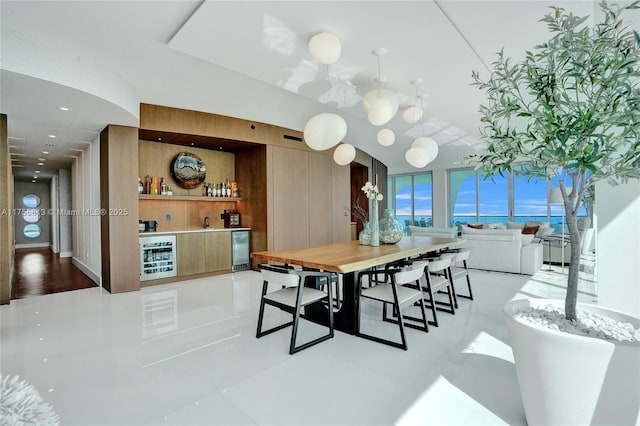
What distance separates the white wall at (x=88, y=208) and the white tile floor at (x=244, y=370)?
1805 mm

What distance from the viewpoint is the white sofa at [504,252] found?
5551mm

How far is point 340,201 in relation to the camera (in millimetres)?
7801

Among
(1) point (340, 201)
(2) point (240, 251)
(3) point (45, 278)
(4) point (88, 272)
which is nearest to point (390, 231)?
(2) point (240, 251)

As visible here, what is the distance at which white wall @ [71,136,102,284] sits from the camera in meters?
5.23

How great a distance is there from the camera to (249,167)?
20.9ft

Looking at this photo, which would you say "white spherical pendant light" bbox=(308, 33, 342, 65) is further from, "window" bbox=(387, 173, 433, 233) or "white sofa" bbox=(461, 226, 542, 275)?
"window" bbox=(387, 173, 433, 233)

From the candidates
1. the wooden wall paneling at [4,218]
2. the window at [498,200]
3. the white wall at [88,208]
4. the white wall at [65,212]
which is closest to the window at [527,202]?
the window at [498,200]

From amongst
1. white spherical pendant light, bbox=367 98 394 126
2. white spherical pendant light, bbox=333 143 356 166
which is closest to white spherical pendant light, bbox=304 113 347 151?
white spherical pendant light, bbox=367 98 394 126

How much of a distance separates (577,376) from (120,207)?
524cm

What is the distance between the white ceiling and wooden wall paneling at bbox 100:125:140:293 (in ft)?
0.99

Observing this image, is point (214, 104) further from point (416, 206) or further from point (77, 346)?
point (416, 206)

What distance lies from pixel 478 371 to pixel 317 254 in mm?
1535

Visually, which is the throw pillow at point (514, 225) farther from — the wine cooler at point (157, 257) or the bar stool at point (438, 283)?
the wine cooler at point (157, 257)

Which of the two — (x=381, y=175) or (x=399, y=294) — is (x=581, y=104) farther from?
(x=381, y=175)
